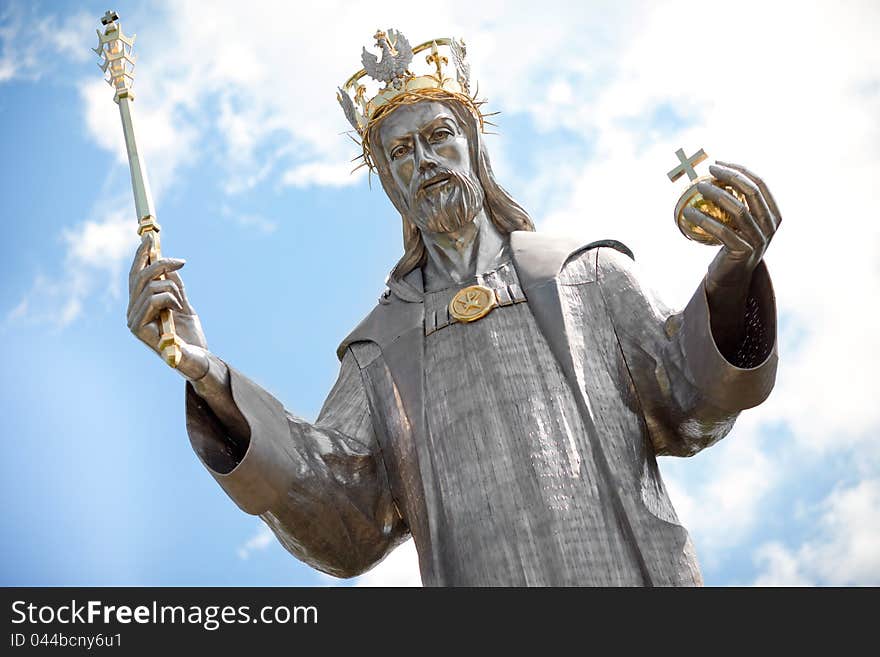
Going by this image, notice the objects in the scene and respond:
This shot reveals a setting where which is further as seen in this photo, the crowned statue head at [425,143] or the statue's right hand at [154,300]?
the crowned statue head at [425,143]

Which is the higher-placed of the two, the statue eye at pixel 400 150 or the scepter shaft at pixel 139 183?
the statue eye at pixel 400 150

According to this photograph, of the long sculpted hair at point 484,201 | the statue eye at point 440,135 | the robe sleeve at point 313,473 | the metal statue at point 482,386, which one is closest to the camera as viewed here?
the metal statue at point 482,386

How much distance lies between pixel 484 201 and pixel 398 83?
2.78 ft

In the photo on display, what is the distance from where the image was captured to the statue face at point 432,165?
10.2m

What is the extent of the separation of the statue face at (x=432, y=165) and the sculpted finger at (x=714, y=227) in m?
1.85

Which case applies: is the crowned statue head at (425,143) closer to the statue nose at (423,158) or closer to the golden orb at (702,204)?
the statue nose at (423,158)

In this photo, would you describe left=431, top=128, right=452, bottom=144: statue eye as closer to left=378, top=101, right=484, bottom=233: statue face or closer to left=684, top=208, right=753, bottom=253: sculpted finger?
left=378, top=101, right=484, bottom=233: statue face

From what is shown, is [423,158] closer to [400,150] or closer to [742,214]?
[400,150]

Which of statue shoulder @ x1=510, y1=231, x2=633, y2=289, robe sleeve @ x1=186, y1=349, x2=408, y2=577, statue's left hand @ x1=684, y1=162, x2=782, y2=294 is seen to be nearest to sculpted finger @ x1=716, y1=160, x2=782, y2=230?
statue's left hand @ x1=684, y1=162, x2=782, y2=294

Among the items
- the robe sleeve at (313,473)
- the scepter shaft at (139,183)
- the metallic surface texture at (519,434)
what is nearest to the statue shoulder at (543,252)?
the metallic surface texture at (519,434)

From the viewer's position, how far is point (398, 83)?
10445 millimetres

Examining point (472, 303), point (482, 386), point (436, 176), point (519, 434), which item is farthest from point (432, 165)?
point (519, 434)

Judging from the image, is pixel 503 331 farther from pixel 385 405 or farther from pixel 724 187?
pixel 724 187
